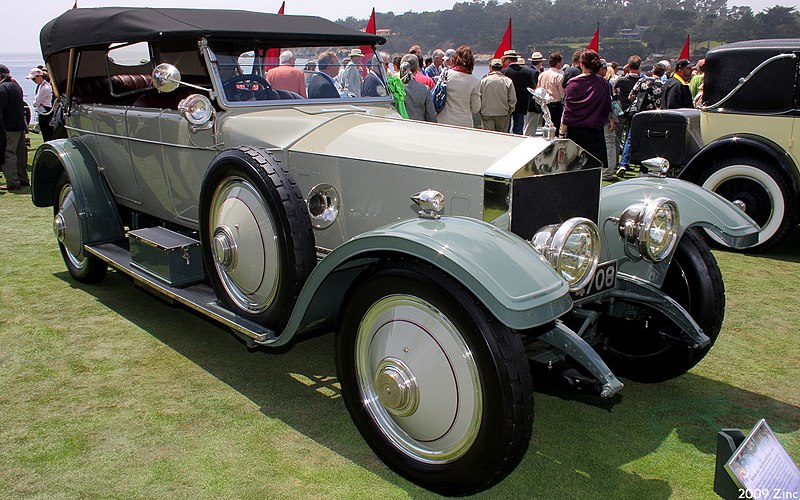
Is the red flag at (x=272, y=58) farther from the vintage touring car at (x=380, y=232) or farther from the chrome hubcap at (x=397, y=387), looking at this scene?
the chrome hubcap at (x=397, y=387)

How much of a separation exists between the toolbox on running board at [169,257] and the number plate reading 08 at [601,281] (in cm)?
238

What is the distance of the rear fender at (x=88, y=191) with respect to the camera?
504cm

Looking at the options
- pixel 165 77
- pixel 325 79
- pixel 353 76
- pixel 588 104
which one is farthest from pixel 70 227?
pixel 588 104

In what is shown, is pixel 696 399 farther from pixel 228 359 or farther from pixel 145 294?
pixel 145 294

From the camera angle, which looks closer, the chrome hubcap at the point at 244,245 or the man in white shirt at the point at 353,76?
the chrome hubcap at the point at 244,245

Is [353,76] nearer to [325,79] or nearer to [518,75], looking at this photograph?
[325,79]

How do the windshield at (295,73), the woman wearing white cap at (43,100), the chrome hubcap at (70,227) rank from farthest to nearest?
the woman wearing white cap at (43,100)
the chrome hubcap at (70,227)
the windshield at (295,73)

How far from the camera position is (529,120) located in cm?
1097

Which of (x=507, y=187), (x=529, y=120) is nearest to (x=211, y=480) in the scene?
(x=507, y=187)

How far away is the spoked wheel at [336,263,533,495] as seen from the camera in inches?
97.3

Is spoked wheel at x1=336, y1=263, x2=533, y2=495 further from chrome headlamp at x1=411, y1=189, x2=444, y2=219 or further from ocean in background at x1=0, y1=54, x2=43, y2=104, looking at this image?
ocean in background at x1=0, y1=54, x2=43, y2=104

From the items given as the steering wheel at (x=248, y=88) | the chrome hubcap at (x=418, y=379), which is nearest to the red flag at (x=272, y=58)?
the steering wheel at (x=248, y=88)

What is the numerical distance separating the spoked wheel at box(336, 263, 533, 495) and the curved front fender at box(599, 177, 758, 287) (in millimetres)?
1399

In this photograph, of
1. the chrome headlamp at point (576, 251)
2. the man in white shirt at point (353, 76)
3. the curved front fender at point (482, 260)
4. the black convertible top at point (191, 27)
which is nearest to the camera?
the curved front fender at point (482, 260)
